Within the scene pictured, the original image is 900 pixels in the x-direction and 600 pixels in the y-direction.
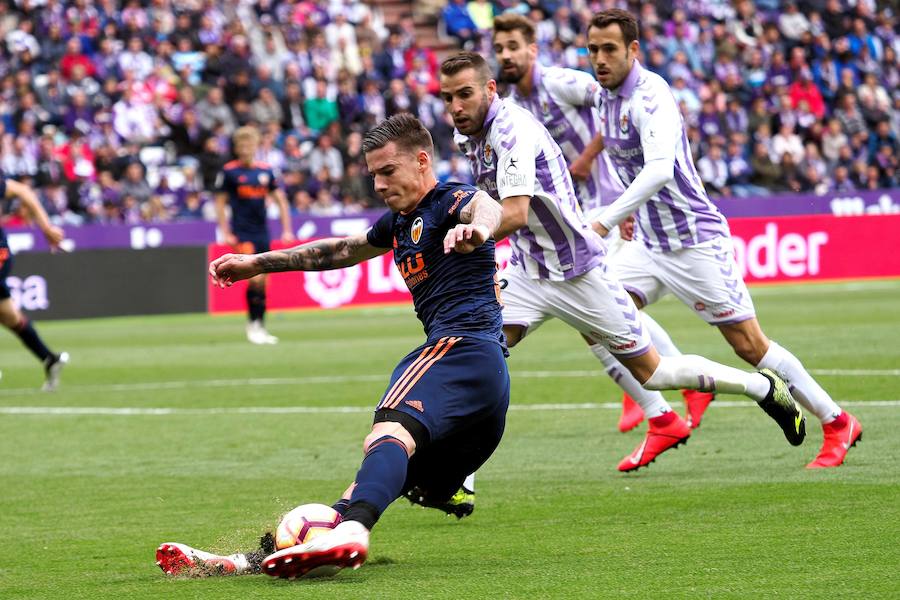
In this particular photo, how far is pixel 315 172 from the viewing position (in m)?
26.5

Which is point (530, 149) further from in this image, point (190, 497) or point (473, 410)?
point (190, 497)

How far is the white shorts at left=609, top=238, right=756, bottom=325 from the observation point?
8.07 meters

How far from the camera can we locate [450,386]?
18.5 feet

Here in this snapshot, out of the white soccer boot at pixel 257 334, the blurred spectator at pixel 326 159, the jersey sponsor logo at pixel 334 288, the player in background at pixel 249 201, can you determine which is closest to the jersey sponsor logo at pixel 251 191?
the player in background at pixel 249 201

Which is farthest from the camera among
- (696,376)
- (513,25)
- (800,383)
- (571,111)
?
(571,111)

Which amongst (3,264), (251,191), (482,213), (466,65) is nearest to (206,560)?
(482,213)

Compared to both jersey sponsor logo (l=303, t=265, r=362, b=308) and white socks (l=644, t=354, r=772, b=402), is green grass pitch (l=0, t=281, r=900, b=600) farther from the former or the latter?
jersey sponsor logo (l=303, t=265, r=362, b=308)

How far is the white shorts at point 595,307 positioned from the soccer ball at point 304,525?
2657 mm

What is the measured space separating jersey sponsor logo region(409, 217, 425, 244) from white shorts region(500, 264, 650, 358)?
1.87 m

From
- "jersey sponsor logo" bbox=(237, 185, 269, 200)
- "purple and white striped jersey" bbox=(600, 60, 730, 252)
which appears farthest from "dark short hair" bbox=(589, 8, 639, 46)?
"jersey sponsor logo" bbox=(237, 185, 269, 200)

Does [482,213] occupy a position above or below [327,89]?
above

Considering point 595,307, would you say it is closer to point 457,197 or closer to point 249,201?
point 457,197

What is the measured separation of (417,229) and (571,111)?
3.82 meters

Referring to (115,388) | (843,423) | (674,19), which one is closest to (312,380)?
(115,388)
